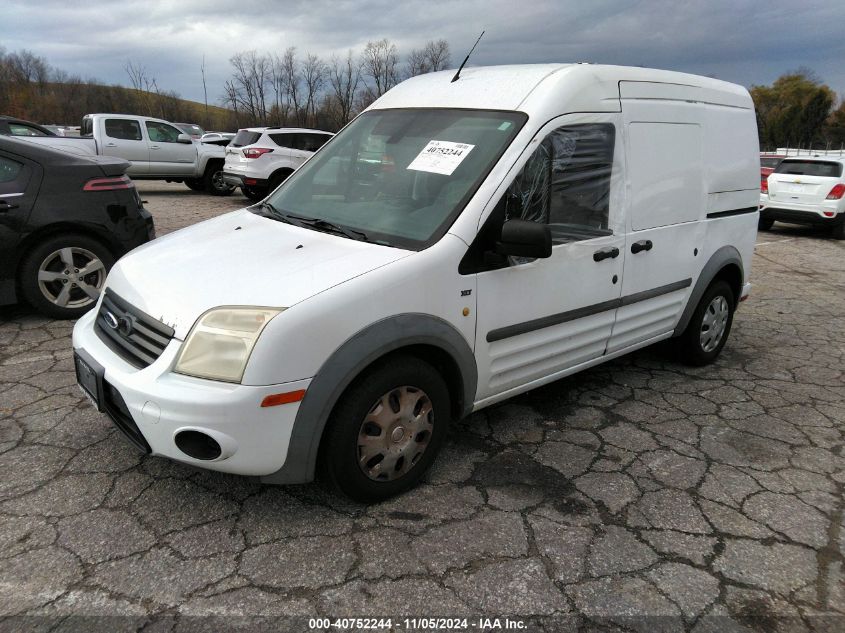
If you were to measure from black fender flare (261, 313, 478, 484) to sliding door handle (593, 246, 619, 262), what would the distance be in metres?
1.26

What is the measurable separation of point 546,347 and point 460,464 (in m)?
0.77

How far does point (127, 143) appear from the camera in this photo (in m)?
13.5

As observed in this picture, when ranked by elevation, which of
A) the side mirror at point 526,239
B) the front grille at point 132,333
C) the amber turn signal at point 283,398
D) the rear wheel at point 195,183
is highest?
the side mirror at point 526,239

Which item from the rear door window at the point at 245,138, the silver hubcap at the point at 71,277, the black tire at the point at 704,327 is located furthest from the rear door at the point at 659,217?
the rear door window at the point at 245,138

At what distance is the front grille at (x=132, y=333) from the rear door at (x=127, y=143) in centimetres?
1197

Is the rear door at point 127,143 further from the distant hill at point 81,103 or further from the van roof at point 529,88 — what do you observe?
the distant hill at point 81,103

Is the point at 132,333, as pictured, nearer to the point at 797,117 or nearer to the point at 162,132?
the point at 162,132

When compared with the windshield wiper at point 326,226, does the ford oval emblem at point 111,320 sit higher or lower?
lower

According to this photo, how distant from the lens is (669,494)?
9.73 feet

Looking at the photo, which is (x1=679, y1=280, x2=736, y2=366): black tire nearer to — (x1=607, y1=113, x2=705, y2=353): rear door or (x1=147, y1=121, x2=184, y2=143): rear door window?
(x1=607, y1=113, x2=705, y2=353): rear door

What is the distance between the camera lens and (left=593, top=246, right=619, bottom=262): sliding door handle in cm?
336

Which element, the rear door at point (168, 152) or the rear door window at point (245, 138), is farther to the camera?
the rear door at point (168, 152)

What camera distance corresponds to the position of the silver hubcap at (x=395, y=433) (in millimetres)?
2615

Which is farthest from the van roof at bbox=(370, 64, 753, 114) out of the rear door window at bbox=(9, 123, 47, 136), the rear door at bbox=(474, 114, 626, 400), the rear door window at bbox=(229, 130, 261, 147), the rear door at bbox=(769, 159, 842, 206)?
the rear door window at bbox=(9, 123, 47, 136)
